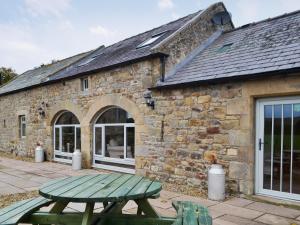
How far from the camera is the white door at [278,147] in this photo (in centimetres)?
548

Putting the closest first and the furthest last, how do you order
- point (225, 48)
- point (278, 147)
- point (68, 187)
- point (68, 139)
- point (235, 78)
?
1. point (68, 187)
2. point (278, 147)
3. point (235, 78)
4. point (225, 48)
5. point (68, 139)

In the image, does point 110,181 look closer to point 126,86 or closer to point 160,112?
point 160,112

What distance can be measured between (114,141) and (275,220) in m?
5.95

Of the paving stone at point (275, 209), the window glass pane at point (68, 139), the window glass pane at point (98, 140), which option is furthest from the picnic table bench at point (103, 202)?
the window glass pane at point (68, 139)

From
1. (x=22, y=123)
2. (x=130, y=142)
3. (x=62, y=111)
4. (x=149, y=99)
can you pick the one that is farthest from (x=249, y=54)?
(x=22, y=123)

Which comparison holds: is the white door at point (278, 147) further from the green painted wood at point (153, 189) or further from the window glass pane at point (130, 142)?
the window glass pane at point (130, 142)

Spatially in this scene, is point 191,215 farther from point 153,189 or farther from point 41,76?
point 41,76

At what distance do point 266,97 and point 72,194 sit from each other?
14.8 ft

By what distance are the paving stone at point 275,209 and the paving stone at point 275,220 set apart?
0.62 feet

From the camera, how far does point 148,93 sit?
25.8 ft

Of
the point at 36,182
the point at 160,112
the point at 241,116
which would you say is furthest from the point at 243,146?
the point at 36,182

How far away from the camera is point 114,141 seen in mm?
9508

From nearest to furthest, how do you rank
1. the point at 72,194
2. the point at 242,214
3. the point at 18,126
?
the point at 72,194
the point at 242,214
the point at 18,126

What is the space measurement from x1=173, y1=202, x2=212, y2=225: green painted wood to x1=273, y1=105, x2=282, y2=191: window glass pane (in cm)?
289
